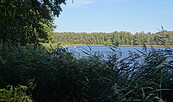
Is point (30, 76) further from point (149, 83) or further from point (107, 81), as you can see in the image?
point (149, 83)

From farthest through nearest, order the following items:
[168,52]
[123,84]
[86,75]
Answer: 1. [86,75]
2. [168,52]
3. [123,84]

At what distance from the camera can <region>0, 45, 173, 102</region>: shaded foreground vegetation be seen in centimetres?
240

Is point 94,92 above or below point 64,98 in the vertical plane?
above

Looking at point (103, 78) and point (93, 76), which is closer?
point (103, 78)

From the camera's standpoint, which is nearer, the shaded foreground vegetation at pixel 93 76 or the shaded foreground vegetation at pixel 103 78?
the shaded foreground vegetation at pixel 93 76

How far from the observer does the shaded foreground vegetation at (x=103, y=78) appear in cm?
240

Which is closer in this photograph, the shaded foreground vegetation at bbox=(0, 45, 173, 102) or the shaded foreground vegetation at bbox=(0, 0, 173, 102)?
the shaded foreground vegetation at bbox=(0, 0, 173, 102)

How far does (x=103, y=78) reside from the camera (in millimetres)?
2627

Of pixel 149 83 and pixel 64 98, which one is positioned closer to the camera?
pixel 149 83

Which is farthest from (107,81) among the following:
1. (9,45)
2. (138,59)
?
(9,45)

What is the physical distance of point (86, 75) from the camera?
299cm

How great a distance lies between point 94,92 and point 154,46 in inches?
46.0

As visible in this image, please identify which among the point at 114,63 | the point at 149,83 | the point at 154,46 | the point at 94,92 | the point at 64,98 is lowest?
the point at 64,98

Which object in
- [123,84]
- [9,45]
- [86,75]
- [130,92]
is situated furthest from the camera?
[9,45]
